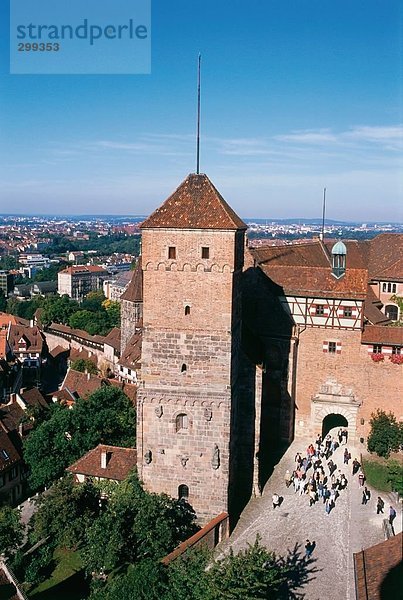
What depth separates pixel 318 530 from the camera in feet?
77.2

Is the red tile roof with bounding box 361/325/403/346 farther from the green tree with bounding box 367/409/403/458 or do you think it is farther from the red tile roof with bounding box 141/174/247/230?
the red tile roof with bounding box 141/174/247/230

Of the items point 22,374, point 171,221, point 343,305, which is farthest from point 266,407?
point 22,374

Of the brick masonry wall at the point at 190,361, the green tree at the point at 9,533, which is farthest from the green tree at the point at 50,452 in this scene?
the brick masonry wall at the point at 190,361

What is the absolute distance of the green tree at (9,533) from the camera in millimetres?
27875

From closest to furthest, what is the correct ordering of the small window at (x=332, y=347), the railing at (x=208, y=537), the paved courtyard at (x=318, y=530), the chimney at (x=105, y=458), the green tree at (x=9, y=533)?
the paved courtyard at (x=318, y=530), the railing at (x=208, y=537), the green tree at (x=9, y=533), the chimney at (x=105, y=458), the small window at (x=332, y=347)

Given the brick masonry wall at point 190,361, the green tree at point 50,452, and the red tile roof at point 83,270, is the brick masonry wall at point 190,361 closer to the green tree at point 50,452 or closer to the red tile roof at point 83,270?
the green tree at point 50,452

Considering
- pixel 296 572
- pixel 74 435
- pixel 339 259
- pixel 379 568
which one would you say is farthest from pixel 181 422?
pixel 379 568

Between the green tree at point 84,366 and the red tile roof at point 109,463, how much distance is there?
26856mm

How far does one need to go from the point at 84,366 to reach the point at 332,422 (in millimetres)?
30871

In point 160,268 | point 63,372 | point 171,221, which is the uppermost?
point 171,221

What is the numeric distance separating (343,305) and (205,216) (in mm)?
11067

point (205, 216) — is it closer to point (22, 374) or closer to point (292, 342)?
point (292, 342)

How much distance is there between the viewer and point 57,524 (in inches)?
1064

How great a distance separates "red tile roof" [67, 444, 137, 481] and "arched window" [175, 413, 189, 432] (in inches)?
237
